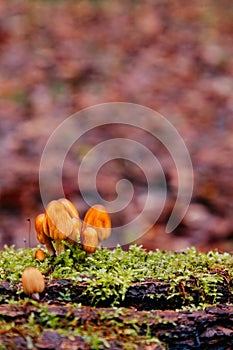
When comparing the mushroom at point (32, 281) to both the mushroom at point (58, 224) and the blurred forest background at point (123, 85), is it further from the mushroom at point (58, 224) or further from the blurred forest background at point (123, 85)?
the blurred forest background at point (123, 85)

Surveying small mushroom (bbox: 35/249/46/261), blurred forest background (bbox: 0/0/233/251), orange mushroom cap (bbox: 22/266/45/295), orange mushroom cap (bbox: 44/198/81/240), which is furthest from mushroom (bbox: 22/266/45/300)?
blurred forest background (bbox: 0/0/233/251)

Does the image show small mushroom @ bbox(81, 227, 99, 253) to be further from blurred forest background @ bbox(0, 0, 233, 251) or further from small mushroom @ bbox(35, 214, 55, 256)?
blurred forest background @ bbox(0, 0, 233, 251)

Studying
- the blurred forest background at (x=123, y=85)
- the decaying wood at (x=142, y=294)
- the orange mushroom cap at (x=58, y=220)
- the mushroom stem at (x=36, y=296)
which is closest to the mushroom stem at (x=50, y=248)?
the orange mushroom cap at (x=58, y=220)

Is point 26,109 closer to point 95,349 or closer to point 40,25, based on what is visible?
point 40,25

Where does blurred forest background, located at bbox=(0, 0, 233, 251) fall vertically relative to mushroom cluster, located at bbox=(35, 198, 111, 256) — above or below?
above

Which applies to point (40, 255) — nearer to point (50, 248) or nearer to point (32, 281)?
point (50, 248)
